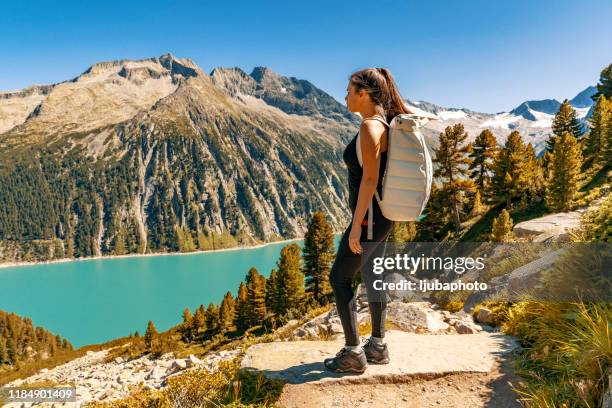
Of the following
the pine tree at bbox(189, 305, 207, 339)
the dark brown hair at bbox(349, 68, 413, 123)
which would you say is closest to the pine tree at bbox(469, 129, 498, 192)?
the dark brown hair at bbox(349, 68, 413, 123)

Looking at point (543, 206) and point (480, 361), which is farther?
point (543, 206)

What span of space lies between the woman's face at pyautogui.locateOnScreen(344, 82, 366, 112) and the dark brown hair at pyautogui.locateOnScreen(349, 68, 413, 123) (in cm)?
5

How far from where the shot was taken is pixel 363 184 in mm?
4234

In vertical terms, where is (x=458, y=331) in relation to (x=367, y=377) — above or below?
below

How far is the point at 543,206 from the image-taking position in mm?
35812

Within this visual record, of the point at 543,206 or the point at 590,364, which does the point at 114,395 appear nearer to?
the point at 590,364

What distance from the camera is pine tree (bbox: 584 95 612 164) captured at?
36.8 m

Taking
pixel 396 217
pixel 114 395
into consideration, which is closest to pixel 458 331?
pixel 396 217

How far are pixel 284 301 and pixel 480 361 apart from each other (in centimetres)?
4148

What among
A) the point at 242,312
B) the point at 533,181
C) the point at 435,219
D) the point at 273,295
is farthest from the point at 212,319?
the point at 533,181

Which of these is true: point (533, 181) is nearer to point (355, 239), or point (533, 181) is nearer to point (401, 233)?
point (401, 233)

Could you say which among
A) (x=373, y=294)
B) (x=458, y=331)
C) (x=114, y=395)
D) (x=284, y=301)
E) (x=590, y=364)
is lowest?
(x=284, y=301)

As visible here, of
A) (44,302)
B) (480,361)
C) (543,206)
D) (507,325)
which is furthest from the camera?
(44,302)

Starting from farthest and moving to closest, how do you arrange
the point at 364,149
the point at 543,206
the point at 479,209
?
the point at 479,209, the point at 543,206, the point at 364,149
